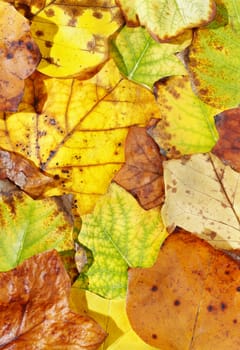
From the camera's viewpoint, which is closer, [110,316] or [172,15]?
[110,316]

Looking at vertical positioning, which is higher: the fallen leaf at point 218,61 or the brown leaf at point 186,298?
the fallen leaf at point 218,61

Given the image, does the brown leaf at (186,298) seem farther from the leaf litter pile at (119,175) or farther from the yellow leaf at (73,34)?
the yellow leaf at (73,34)

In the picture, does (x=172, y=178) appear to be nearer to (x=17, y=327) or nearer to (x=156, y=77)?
(x=156, y=77)

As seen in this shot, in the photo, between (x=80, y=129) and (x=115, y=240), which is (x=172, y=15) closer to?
(x=80, y=129)

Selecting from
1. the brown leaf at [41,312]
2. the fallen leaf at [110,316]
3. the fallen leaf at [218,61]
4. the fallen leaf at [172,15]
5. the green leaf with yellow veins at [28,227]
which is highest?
the fallen leaf at [172,15]

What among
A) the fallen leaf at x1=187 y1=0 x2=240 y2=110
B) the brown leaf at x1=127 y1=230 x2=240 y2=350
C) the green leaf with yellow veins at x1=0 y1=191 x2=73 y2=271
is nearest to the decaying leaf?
the green leaf with yellow veins at x1=0 y1=191 x2=73 y2=271

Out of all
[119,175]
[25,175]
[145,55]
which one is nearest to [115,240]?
[119,175]

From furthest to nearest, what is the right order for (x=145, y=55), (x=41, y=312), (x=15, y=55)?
(x=145, y=55), (x=15, y=55), (x=41, y=312)

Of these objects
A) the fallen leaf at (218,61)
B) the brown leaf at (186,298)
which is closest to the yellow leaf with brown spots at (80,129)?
the fallen leaf at (218,61)
